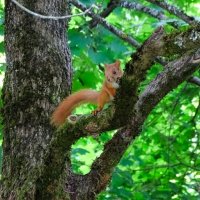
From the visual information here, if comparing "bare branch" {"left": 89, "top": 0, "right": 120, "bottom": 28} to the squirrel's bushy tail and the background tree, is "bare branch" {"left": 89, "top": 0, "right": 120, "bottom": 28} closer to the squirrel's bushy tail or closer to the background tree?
the background tree

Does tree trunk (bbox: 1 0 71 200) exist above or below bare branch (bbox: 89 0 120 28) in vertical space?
below

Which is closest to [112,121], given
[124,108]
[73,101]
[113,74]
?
[124,108]

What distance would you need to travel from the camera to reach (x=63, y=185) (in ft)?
10.6

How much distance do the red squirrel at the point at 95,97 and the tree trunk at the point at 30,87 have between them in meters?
0.20

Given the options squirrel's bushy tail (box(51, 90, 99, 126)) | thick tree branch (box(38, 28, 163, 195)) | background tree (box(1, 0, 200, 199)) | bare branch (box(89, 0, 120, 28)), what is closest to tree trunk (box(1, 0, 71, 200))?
background tree (box(1, 0, 200, 199))

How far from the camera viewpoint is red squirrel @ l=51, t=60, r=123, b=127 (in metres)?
3.02

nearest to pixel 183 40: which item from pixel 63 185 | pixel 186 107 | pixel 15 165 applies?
pixel 63 185

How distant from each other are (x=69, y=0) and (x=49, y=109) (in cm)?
129

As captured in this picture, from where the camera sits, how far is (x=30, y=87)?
359 centimetres

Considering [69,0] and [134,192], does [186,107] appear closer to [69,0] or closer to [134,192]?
[134,192]

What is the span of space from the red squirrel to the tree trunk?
20cm

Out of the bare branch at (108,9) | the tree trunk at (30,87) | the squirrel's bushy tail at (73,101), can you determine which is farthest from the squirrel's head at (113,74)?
the bare branch at (108,9)

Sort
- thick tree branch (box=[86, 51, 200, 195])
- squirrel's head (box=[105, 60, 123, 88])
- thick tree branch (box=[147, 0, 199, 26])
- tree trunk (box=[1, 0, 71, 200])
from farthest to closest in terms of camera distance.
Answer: thick tree branch (box=[147, 0, 199, 26]) < tree trunk (box=[1, 0, 71, 200]) < squirrel's head (box=[105, 60, 123, 88]) < thick tree branch (box=[86, 51, 200, 195])

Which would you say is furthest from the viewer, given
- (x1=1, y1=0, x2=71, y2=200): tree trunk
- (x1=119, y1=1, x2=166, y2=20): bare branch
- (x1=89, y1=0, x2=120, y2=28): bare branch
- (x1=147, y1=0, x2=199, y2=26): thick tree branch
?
(x1=89, y1=0, x2=120, y2=28): bare branch
